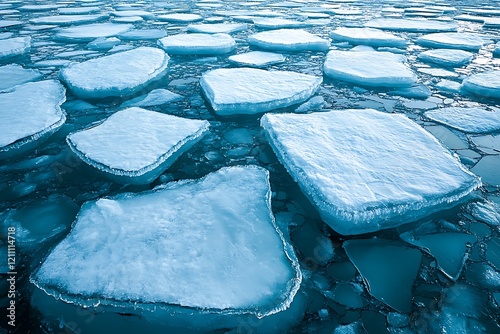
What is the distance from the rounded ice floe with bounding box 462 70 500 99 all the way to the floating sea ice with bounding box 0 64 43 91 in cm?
370

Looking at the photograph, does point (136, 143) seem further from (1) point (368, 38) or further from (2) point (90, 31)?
(2) point (90, 31)

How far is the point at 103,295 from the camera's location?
2.87 ft

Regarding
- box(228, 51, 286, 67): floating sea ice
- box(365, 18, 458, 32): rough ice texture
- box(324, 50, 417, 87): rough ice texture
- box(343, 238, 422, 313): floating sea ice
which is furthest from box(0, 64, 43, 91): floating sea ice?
box(365, 18, 458, 32): rough ice texture

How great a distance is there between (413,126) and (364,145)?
0.42 m

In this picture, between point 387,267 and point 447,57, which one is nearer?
point 387,267

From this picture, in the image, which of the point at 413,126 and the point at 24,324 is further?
the point at 413,126

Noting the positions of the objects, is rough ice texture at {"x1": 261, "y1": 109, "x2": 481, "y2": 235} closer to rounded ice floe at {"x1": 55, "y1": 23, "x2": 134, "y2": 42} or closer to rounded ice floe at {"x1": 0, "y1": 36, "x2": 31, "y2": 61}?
rounded ice floe at {"x1": 0, "y1": 36, "x2": 31, "y2": 61}

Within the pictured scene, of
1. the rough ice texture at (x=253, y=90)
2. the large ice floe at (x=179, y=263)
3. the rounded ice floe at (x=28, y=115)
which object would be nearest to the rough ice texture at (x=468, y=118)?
the rough ice texture at (x=253, y=90)

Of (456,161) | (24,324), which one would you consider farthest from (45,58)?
(456,161)

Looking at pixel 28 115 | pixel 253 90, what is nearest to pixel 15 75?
pixel 28 115

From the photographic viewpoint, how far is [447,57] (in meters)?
3.20

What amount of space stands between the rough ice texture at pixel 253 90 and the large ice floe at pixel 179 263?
909 mm

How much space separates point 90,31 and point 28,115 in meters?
3.08

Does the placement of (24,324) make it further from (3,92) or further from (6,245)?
(3,92)
